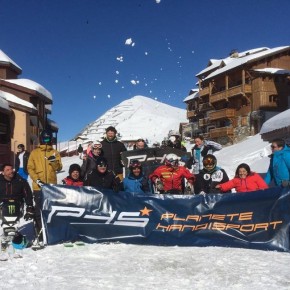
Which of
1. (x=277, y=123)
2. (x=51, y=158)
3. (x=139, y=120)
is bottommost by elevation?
(x=51, y=158)

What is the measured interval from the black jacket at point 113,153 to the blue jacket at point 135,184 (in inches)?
34.8

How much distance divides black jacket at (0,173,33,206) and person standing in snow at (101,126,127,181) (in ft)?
7.29

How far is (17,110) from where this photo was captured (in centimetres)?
2741

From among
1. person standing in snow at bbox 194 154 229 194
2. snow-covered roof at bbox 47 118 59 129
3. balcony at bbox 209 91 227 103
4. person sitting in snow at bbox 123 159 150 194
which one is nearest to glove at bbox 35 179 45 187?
person sitting in snow at bbox 123 159 150 194

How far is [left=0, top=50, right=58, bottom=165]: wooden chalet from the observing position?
24.5 metres

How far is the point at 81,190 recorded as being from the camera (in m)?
6.46

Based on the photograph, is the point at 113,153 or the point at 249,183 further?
the point at 113,153

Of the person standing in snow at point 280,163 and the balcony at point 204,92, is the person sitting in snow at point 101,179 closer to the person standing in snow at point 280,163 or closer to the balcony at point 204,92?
the person standing in snow at point 280,163

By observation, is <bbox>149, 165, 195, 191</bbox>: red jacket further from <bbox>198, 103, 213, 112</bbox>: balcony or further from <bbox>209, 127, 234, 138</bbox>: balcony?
<bbox>198, 103, 213, 112</bbox>: balcony

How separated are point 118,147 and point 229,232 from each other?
3243 millimetres

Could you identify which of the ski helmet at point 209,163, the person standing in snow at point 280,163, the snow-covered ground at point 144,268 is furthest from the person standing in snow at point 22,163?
the person standing in snow at point 280,163

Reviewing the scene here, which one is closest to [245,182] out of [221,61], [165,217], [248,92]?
[165,217]

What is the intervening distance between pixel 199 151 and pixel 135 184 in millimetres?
2880

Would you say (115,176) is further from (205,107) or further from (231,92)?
(205,107)
